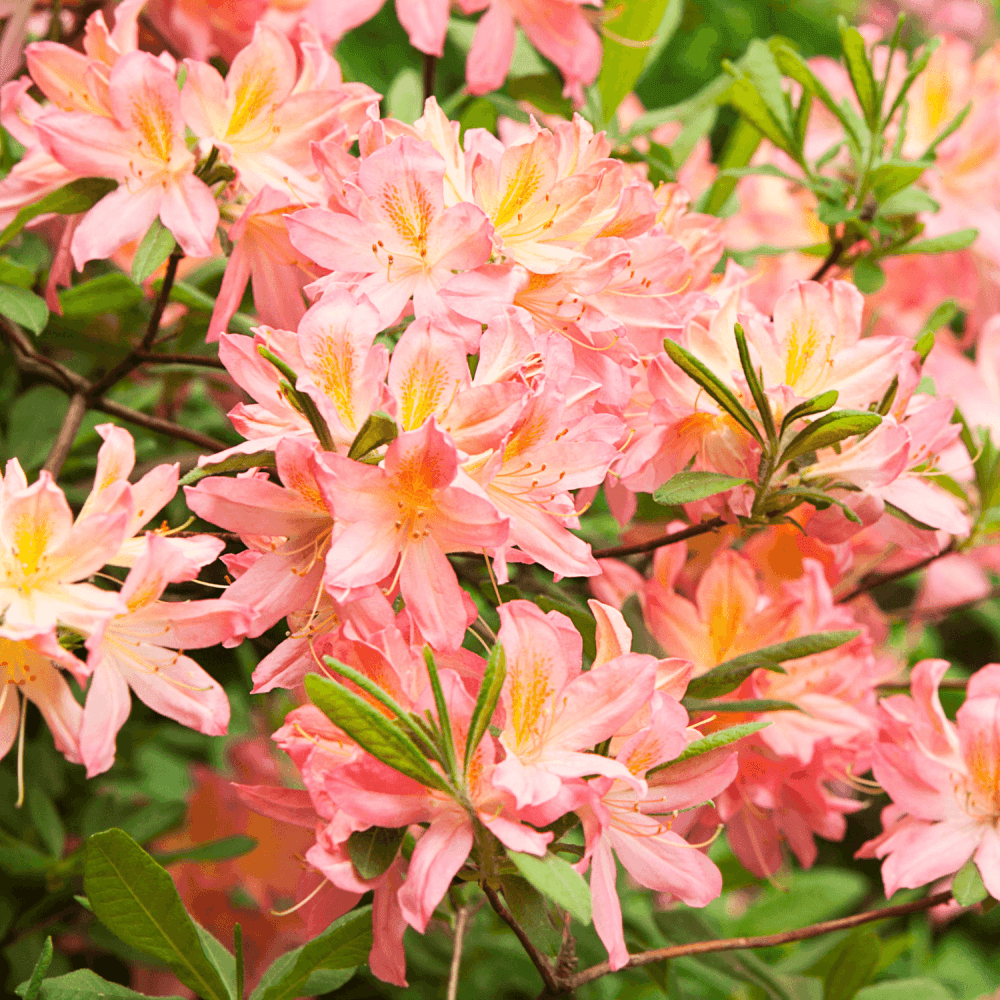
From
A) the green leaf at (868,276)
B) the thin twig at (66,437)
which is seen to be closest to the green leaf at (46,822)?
the thin twig at (66,437)

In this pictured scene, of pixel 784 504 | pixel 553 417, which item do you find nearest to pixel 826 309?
pixel 784 504

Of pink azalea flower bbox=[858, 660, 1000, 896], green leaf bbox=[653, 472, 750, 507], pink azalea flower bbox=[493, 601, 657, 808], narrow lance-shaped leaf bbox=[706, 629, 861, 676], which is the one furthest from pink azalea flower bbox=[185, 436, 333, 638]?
pink azalea flower bbox=[858, 660, 1000, 896]

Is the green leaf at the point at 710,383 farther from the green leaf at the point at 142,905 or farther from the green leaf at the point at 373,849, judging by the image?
the green leaf at the point at 142,905

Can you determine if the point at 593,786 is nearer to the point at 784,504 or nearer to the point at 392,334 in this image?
the point at 784,504

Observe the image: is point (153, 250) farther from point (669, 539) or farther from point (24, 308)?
point (669, 539)

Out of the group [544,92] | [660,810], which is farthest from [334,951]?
[544,92]

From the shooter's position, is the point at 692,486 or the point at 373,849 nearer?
the point at 373,849

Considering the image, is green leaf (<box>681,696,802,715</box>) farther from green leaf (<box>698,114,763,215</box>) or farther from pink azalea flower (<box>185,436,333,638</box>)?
green leaf (<box>698,114,763,215</box>)
